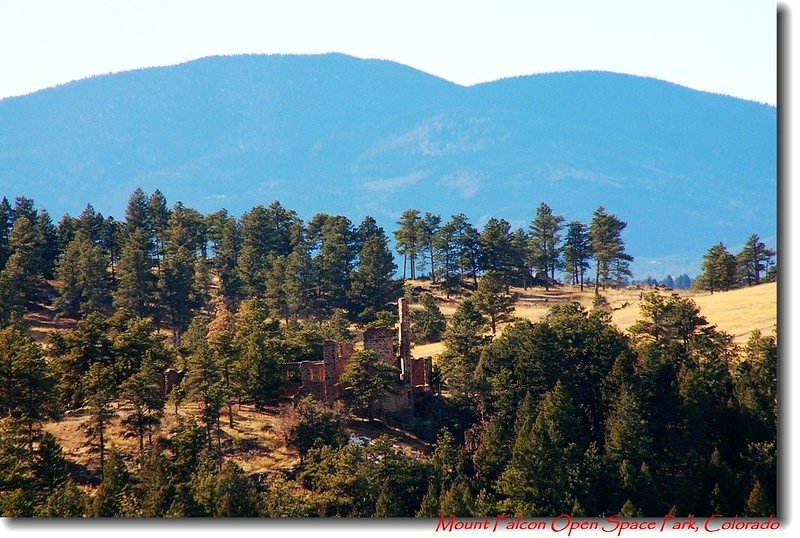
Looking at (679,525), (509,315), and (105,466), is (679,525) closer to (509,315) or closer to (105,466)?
(105,466)

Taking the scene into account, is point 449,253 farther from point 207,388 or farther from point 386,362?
point 207,388

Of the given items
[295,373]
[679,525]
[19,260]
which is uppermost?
[19,260]

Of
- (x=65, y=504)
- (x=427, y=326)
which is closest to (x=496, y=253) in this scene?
(x=427, y=326)

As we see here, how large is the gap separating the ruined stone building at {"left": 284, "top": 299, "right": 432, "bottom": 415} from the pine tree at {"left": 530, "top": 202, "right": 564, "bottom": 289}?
Result: 51.3m

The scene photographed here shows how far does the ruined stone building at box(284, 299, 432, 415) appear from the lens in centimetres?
6725

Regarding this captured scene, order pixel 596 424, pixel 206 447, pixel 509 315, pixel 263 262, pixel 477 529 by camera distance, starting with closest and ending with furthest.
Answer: pixel 477 529
pixel 206 447
pixel 596 424
pixel 509 315
pixel 263 262

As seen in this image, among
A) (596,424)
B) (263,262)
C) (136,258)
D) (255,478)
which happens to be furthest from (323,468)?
(263,262)

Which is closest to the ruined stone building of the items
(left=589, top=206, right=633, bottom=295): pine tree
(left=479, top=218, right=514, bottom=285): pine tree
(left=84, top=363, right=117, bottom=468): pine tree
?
(left=84, top=363, right=117, bottom=468): pine tree

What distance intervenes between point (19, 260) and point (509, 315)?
38237 millimetres

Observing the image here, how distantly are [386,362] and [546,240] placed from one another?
58162 mm

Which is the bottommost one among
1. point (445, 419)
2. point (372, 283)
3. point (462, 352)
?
point (445, 419)

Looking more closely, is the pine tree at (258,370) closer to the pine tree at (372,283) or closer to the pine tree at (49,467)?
the pine tree at (49,467)

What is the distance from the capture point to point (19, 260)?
3723 inches

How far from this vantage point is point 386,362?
6906 centimetres
